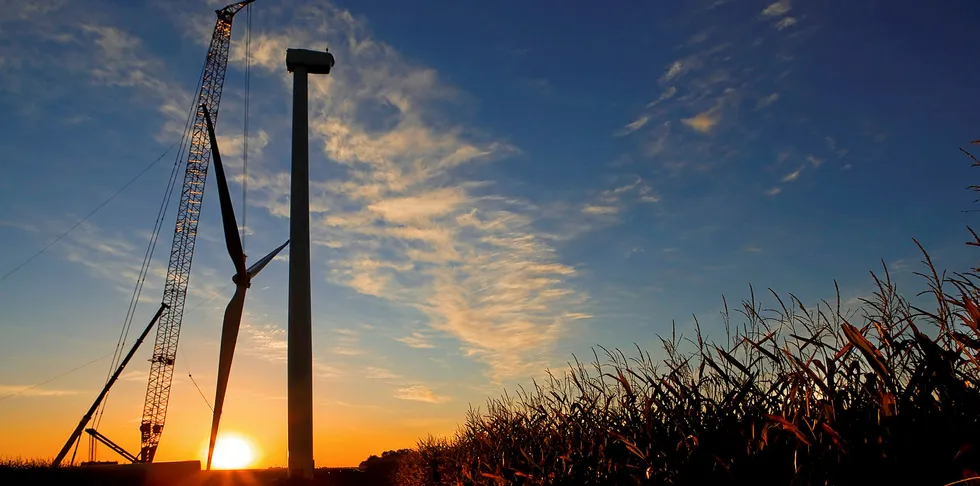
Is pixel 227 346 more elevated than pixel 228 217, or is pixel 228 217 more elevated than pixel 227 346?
pixel 228 217

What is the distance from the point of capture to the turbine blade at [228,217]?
34156 mm

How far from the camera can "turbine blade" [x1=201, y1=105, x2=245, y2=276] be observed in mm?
34156

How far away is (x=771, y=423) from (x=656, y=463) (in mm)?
1545

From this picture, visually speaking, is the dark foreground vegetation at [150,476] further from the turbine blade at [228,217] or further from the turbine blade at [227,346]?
the turbine blade at [228,217]

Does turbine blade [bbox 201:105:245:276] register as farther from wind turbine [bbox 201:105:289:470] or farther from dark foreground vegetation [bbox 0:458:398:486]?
dark foreground vegetation [bbox 0:458:398:486]

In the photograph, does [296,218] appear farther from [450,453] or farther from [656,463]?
[656,463]

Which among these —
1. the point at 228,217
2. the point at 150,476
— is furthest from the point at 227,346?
the point at 150,476

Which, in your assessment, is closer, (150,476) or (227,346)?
(227,346)

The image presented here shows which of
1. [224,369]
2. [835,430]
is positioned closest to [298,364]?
[224,369]

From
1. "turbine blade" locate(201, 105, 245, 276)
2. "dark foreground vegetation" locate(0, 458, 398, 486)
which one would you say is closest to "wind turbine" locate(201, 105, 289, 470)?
"turbine blade" locate(201, 105, 245, 276)

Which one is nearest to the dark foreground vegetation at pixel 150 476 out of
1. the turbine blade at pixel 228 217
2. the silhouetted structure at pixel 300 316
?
the silhouetted structure at pixel 300 316

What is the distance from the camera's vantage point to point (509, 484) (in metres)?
12.0

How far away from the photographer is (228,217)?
36344mm

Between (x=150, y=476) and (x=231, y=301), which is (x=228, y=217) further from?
(x=150, y=476)
